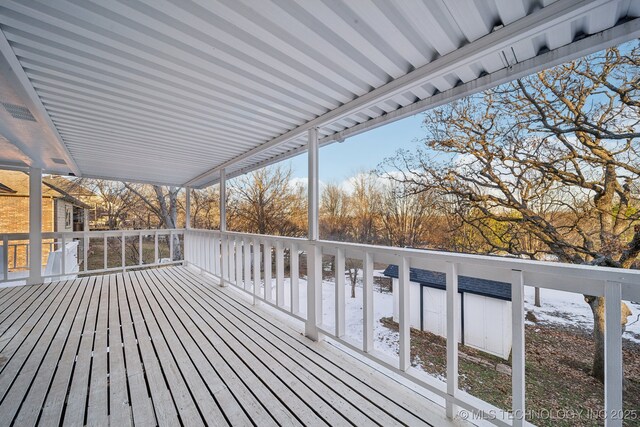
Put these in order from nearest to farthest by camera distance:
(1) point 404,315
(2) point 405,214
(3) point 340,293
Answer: (1) point 404,315
(3) point 340,293
(2) point 405,214

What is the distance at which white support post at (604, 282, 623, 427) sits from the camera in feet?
3.49

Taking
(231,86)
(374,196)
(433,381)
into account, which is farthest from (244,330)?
(374,196)

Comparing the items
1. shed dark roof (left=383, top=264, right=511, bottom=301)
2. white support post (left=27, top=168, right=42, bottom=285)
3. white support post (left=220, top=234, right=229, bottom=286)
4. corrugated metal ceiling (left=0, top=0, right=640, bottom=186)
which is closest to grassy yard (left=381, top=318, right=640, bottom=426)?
shed dark roof (left=383, top=264, right=511, bottom=301)

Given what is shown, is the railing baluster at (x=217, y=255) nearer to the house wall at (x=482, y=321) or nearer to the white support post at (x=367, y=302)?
the white support post at (x=367, y=302)

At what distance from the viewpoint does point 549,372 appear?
3.65 meters

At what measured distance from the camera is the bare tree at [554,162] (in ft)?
11.0

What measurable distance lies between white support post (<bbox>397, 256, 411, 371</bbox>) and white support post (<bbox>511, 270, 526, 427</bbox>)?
61 centimetres

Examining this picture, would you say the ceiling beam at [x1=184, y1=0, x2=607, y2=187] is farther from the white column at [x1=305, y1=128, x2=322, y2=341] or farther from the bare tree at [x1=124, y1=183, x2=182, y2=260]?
the bare tree at [x1=124, y1=183, x2=182, y2=260]

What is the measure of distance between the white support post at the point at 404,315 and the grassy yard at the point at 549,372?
2.46m

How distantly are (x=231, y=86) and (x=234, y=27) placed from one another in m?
0.74

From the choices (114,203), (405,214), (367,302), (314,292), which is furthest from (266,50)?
(114,203)

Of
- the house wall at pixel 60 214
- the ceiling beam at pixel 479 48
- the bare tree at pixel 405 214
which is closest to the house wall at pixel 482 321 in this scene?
the bare tree at pixel 405 214

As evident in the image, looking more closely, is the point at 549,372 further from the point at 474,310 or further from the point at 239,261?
the point at 239,261

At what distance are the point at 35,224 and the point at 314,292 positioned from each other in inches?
217
